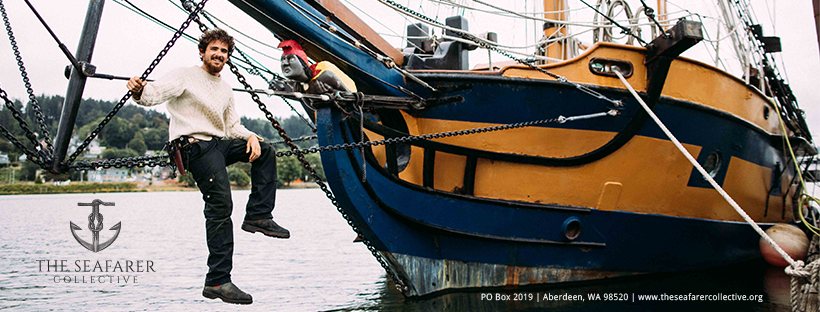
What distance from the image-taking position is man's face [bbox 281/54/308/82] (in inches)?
163

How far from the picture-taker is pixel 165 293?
7.33m

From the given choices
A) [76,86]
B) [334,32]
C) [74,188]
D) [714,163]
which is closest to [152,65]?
[76,86]

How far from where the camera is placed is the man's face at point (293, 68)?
4.14 meters

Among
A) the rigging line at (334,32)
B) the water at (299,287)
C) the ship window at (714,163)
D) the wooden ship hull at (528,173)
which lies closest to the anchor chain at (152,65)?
the rigging line at (334,32)

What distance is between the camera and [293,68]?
163 inches

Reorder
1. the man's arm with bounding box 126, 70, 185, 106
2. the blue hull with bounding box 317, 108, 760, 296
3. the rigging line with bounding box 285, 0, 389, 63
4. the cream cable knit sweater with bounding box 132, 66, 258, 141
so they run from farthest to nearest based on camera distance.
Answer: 1. the blue hull with bounding box 317, 108, 760, 296
2. the rigging line with bounding box 285, 0, 389, 63
3. the cream cable knit sweater with bounding box 132, 66, 258, 141
4. the man's arm with bounding box 126, 70, 185, 106

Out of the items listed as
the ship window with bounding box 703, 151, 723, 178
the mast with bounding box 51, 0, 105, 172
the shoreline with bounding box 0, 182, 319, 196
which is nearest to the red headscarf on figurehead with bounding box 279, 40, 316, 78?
the mast with bounding box 51, 0, 105, 172

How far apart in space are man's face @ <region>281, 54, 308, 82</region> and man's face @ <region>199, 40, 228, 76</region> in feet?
3.41

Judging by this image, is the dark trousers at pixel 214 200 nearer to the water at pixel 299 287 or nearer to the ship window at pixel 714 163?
the water at pixel 299 287

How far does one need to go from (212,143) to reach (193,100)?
0.25 meters

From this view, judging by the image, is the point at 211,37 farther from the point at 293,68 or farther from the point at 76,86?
the point at 293,68

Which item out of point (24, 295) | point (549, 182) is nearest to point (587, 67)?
point (549, 182)

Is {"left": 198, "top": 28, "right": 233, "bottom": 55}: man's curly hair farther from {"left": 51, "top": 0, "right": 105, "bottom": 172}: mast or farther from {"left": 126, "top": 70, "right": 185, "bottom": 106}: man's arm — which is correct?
{"left": 51, "top": 0, "right": 105, "bottom": 172}: mast

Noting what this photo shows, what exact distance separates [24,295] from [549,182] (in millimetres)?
6751
